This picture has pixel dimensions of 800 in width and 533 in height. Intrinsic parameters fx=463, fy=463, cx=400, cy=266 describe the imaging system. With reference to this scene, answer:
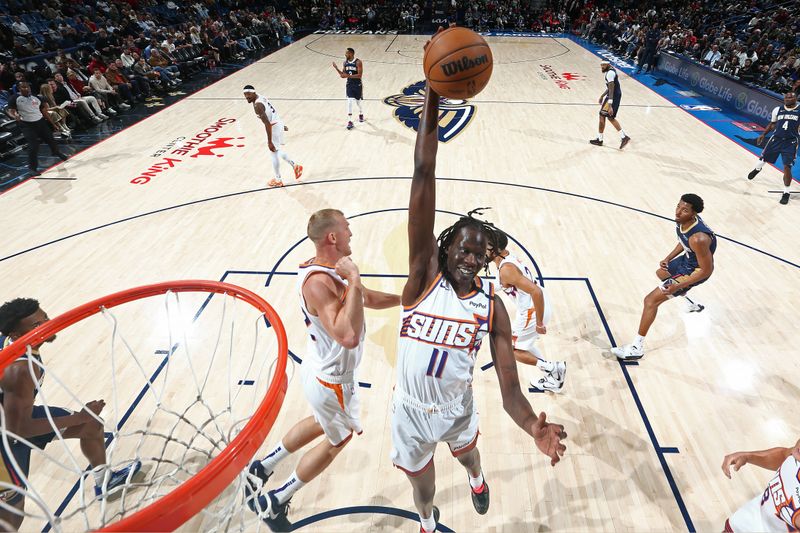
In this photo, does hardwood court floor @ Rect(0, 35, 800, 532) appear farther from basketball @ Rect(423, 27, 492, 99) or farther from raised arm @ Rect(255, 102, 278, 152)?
basketball @ Rect(423, 27, 492, 99)

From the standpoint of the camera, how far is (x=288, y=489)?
10.3 ft

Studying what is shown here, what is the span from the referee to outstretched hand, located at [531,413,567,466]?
10.2 m

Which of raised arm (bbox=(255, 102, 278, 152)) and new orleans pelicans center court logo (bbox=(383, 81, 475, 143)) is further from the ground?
raised arm (bbox=(255, 102, 278, 152))

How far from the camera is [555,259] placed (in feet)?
20.2

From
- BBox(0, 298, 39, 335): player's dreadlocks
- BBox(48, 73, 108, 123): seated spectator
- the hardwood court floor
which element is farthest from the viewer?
BBox(48, 73, 108, 123): seated spectator

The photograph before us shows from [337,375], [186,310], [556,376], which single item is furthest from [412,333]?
[186,310]

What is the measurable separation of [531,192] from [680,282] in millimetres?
3945

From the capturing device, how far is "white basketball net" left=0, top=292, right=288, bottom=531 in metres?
3.19

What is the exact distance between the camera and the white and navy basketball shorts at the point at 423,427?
252cm

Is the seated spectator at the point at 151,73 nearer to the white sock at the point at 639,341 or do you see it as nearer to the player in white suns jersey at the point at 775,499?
the white sock at the point at 639,341

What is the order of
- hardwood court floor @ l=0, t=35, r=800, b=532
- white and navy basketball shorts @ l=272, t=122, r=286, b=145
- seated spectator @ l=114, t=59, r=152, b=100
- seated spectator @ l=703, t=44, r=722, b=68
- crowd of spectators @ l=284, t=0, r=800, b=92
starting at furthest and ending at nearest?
seated spectator @ l=703, t=44, r=722, b=68 < crowd of spectators @ l=284, t=0, r=800, b=92 < seated spectator @ l=114, t=59, r=152, b=100 < white and navy basketball shorts @ l=272, t=122, r=286, b=145 < hardwood court floor @ l=0, t=35, r=800, b=532

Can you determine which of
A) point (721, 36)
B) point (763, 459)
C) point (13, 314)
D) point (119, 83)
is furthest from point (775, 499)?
point (721, 36)

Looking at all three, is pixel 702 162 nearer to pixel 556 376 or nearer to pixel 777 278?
pixel 777 278

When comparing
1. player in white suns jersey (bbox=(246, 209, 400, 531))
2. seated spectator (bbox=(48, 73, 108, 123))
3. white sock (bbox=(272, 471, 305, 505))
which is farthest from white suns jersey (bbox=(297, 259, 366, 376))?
seated spectator (bbox=(48, 73, 108, 123))
